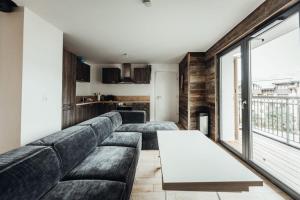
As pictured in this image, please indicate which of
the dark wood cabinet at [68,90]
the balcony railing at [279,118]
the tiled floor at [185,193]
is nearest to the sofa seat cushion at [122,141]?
the tiled floor at [185,193]

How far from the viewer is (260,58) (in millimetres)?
4566

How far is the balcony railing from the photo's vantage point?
347 cm

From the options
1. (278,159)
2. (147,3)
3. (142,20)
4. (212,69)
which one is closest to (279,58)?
(212,69)

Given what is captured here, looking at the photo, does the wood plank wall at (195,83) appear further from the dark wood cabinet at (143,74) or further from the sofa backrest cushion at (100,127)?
the sofa backrest cushion at (100,127)

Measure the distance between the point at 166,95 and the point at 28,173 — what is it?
6.03 meters

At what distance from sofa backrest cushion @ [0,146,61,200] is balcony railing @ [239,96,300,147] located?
309 centimetres

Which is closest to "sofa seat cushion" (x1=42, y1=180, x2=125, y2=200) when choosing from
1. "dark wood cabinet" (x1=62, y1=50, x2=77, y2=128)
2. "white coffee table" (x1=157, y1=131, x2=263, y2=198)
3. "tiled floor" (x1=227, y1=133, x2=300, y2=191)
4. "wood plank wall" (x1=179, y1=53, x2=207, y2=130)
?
"white coffee table" (x1=157, y1=131, x2=263, y2=198)

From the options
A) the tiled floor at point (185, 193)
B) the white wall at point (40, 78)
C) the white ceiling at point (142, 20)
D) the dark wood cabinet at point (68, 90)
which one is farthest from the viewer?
the dark wood cabinet at point (68, 90)

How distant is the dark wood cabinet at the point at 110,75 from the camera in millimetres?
6477

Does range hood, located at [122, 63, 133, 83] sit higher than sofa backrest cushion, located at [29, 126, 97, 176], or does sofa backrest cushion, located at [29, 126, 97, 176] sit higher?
range hood, located at [122, 63, 133, 83]

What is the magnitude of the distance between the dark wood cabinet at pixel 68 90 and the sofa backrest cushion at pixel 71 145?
2.27m

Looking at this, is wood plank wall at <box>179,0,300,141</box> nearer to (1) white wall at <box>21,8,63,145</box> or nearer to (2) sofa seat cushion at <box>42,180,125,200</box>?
(2) sofa seat cushion at <box>42,180,125,200</box>

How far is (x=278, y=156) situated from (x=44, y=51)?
189 inches

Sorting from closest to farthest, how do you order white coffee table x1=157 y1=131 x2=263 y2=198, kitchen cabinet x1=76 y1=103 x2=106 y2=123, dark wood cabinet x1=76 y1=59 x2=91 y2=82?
white coffee table x1=157 y1=131 x2=263 y2=198, kitchen cabinet x1=76 y1=103 x2=106 y2=123, dark wood cabinet x1=76 y1=59 x2=91 y2=82
